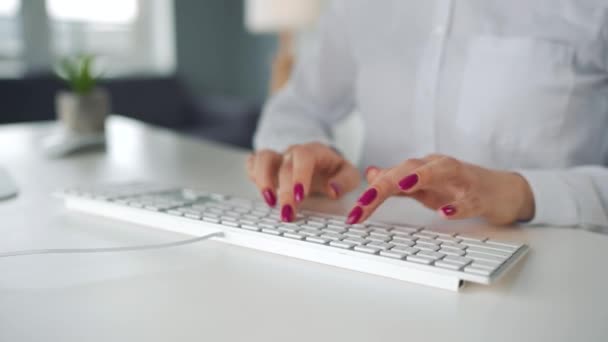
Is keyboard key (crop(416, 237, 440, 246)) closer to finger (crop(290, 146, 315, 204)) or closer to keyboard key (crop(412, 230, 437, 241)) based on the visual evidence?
keyboard key (crop(412, 230, 437, 241))

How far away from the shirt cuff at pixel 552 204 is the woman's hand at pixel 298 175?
206 millimetres

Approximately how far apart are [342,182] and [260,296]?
0.96 ft

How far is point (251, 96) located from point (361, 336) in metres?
3.97

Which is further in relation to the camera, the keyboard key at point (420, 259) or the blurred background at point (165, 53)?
the blurred background at point (165, 53)

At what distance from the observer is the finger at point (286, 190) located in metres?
0.50

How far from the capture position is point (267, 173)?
610 mm

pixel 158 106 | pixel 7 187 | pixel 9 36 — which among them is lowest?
pixel 158 106

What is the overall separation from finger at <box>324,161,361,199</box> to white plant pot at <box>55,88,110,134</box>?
0.65 m

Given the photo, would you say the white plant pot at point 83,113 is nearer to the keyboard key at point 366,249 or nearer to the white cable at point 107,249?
the white cable at point 107,249

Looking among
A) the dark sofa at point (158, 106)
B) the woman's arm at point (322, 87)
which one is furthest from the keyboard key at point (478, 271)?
the dark sofa at point (158, 106)

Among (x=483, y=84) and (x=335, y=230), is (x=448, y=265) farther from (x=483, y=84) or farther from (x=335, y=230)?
(x=483, y=84)

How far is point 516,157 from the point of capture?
0.77 meters

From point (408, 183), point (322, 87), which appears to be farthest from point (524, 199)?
point (322, 87)

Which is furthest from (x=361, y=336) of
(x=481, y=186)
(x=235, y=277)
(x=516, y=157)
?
(x=516, y=157)
